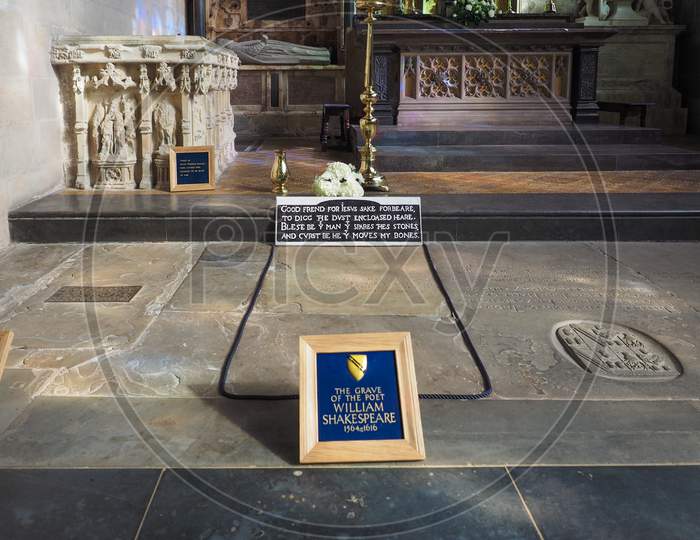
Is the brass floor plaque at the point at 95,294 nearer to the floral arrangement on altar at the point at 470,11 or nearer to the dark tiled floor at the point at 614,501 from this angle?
the dark tiled floor at the point at 614,501

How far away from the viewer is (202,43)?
19.1 ft

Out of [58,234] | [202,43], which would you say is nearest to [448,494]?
[58,234]

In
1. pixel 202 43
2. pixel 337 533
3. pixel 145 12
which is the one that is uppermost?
pixel 145 12

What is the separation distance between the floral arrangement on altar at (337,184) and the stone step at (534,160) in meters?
2.06

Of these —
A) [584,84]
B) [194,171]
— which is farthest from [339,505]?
[584,84]

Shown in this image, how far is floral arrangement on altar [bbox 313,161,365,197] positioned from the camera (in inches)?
196

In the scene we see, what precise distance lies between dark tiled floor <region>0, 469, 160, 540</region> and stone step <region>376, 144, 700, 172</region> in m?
5.47

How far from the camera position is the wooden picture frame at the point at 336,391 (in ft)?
6.77

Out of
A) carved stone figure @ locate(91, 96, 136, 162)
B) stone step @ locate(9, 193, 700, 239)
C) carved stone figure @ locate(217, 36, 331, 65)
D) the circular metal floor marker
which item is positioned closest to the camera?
the circular metal floor marker

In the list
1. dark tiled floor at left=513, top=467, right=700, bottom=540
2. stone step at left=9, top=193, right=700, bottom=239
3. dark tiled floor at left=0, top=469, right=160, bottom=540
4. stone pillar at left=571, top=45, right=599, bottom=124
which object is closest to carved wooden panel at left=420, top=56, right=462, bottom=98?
stone pillar at left=571, top=45, right=599, bottom=124

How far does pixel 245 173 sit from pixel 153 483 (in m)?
5.22

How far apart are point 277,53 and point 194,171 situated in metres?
6.50

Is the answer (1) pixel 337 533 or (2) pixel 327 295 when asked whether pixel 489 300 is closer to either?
(2) pixel 327 295

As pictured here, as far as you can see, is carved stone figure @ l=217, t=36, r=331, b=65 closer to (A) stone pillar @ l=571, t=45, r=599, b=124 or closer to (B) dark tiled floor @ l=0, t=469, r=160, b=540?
(A) stone pillar @ l=571, t=45, r=599, b=124
